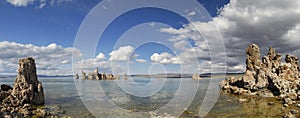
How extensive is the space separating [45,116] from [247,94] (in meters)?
74.5

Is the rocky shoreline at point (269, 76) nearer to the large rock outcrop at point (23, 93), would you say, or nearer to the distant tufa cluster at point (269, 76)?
the distant tufa cluster at point (269, 76)

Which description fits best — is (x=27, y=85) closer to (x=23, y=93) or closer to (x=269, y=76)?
(x=23, y=93)

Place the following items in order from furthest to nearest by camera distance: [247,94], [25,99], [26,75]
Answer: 1. [247,94]
2. [26,75]
3. [25,99]

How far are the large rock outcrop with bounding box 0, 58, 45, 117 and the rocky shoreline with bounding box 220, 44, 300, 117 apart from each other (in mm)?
76316

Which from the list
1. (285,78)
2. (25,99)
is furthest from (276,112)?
(25,99)

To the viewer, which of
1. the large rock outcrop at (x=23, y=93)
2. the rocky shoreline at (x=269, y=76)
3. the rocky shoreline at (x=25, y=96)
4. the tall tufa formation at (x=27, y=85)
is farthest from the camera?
the rocky shoreline at (x=269, y=76)

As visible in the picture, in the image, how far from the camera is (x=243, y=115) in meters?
52.1

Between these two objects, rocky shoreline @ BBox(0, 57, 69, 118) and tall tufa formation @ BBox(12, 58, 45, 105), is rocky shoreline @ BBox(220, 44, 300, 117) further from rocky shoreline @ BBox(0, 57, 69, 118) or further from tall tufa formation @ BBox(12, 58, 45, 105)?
tall tufa formation @ BBox(12, 58, 45, 105)

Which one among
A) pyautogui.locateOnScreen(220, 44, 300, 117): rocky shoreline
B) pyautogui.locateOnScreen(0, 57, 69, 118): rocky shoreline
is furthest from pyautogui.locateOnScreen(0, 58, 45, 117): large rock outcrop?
pyautogui.locateOnScreen(220, 44, 300, 117): rocky shoreline

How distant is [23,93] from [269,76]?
3486 inches

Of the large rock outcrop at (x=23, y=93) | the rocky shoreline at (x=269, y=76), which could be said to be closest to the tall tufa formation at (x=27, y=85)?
the large rock outcrop at (x=23, y=93)

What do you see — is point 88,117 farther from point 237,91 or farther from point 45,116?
point 237,91

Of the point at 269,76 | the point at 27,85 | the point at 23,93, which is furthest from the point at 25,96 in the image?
the point at 269,76

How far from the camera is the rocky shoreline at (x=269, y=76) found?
85.8 m
